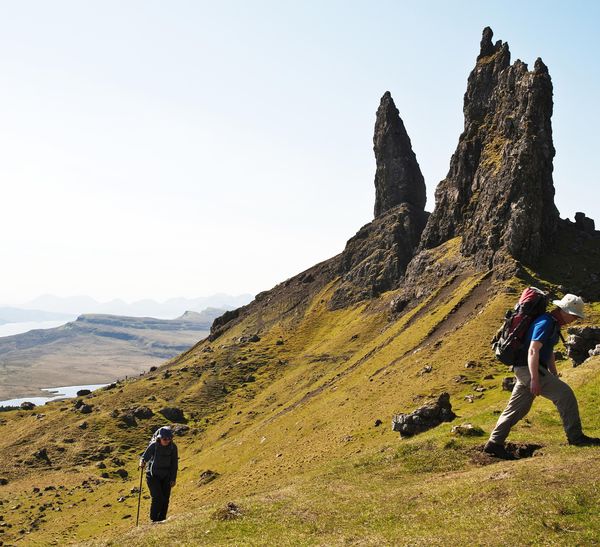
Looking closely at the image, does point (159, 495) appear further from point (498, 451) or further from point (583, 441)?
point (583, 441)

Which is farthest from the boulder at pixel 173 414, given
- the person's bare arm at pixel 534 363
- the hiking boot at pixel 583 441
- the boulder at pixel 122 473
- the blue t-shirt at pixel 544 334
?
the person's bare arm at pixel 534 363

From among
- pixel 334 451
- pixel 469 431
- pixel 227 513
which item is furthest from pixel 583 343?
pixel 227 513

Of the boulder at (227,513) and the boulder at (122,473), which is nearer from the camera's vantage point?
the boulder at (227,513)

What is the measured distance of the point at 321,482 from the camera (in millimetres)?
25781

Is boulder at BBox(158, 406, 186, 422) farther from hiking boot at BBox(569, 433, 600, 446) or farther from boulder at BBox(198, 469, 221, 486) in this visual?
hiking boot at BBox(569, 433, 600, 446)

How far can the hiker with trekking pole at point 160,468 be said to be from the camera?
2348cm

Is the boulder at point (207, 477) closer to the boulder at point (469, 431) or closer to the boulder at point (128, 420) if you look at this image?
the boulder at point (469, 431)

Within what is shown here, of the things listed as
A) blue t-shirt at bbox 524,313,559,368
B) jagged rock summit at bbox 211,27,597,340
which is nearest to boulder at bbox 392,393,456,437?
blue t-shirt at bbox 524,313,559,368

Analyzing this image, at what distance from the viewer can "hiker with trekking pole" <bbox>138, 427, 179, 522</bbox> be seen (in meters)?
23.5

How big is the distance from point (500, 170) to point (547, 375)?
4939 inches

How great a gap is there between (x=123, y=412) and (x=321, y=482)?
14637cm

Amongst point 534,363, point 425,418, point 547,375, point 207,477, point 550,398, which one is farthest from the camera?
point 207,477

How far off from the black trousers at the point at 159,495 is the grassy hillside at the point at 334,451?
2.00 metres

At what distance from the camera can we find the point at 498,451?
73.6 ft
